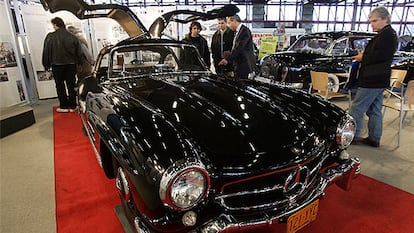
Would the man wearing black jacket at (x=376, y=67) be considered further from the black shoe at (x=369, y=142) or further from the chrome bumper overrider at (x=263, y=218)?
the chrome bumper overrider at (x=263, y=218)

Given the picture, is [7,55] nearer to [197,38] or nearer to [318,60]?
[197,38]

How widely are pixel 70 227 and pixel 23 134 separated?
276cm

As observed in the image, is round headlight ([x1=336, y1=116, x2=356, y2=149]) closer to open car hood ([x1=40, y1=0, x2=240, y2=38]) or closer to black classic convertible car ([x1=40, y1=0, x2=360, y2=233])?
black classic convertible car ([x1=40, y1=0, x2=360, y2=233])

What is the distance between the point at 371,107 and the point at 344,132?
1812 mm

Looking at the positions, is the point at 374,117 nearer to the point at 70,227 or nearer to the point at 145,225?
the point at 145,225

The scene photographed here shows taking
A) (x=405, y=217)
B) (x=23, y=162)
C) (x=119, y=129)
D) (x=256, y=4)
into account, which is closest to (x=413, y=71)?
(x=405, y=217)

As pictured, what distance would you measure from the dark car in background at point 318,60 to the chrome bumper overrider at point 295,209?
335cm

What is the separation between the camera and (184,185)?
1.14 meters

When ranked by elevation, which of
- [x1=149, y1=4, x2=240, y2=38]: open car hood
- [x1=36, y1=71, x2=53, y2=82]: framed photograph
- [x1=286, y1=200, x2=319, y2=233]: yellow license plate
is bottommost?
[x1=286, y1=200, x2=319, y2=233]: yellow license plate

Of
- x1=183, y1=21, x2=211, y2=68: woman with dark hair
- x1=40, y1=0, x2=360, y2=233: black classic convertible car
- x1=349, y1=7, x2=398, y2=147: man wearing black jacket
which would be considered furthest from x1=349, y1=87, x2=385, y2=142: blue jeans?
x1=183, y1=21, x2=211, y2=68: woman with dark hair

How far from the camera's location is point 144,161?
120 centimetres

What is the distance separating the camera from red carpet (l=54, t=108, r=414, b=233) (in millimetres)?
1896

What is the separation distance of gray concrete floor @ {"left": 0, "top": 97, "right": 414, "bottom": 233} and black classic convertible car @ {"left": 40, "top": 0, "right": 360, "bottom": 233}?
754mm

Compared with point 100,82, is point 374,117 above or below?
below
